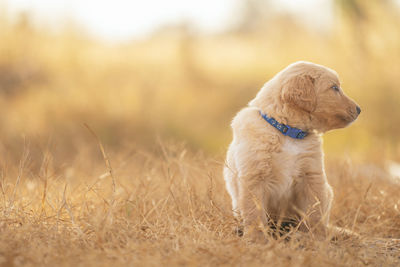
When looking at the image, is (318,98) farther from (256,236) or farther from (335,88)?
(256,236)

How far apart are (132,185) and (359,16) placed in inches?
275

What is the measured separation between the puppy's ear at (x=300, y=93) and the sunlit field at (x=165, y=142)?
62 centimetres

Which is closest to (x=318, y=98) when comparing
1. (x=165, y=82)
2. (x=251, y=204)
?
(x=251, y=204)

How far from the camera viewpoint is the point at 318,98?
3.19 metres

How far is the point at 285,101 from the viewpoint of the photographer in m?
3.13

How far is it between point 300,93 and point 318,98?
0.53ft

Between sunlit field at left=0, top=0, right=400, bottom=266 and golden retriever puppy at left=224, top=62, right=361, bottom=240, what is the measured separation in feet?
0.59

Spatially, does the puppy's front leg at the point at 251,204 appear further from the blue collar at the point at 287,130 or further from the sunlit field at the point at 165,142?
the blue collar at the point at 287,130

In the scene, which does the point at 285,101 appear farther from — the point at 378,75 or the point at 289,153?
the point at 378,75

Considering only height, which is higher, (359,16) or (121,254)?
(359,16)

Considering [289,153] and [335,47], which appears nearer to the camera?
[289,153]

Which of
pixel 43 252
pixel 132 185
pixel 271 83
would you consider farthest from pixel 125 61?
pixel 43 252

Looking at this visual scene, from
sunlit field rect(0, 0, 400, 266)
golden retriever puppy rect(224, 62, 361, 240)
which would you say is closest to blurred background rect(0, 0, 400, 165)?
sunlit field rect(0, 0, 400, 266)

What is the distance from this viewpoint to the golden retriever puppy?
3025 millimetres
